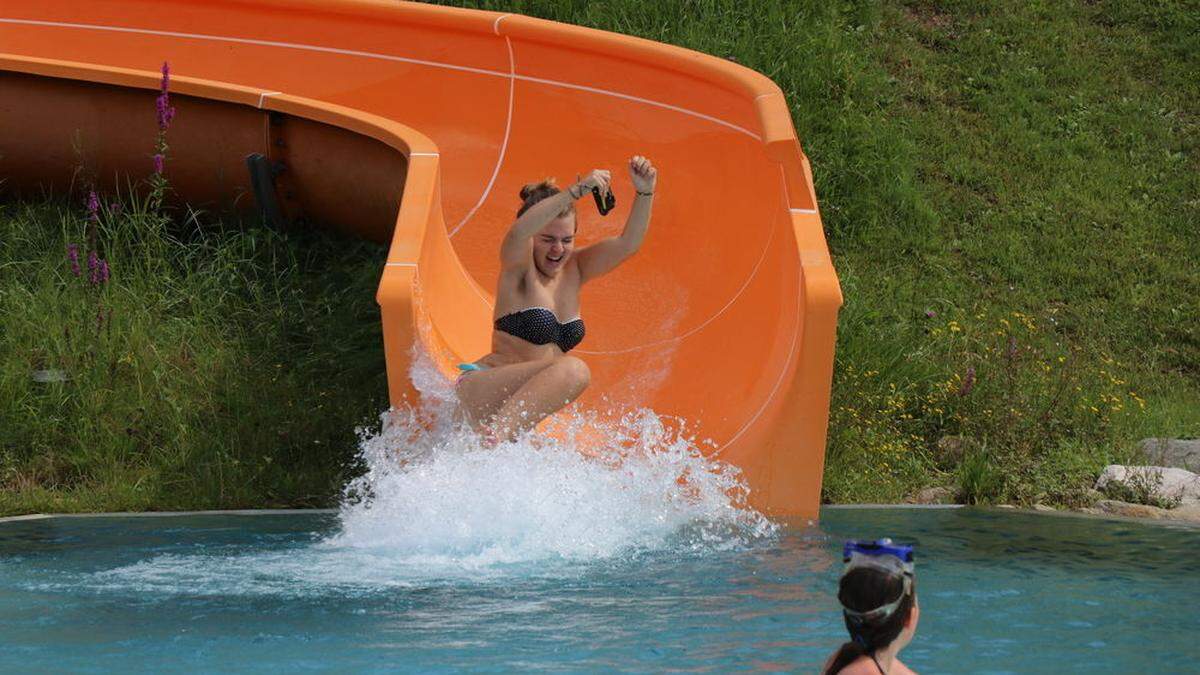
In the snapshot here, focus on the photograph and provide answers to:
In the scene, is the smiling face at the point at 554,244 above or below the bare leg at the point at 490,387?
above

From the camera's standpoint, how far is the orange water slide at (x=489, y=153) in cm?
615

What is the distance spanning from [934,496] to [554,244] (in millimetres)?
1959

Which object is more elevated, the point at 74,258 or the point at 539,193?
the point at 539,193

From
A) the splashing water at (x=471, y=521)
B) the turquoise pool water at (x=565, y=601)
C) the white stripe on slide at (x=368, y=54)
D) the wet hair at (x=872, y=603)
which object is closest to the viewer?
the wet hair at (x=872, y=603)

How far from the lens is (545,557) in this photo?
5.05 meters

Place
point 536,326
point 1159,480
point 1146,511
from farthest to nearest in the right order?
point 1159,480, point 1146,511, point 536,326

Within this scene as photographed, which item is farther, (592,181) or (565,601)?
(592,181)

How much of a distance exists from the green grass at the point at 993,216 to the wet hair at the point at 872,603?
397 centimetres

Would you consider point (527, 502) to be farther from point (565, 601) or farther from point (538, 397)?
point (565, 601)

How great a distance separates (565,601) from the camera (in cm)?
449

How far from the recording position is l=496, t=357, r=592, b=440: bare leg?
216 inches

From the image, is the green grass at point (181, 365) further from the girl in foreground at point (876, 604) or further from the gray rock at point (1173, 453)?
the girl in foreground at point (876, 604)

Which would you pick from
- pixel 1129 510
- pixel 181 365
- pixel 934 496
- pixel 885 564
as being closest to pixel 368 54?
pixel 181 365

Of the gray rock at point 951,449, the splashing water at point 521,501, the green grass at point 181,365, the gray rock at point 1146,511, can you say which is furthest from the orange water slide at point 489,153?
the gray rock at point 1146,511
